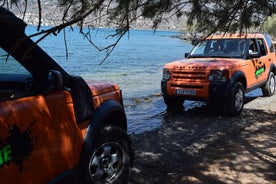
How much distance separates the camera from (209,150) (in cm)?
621

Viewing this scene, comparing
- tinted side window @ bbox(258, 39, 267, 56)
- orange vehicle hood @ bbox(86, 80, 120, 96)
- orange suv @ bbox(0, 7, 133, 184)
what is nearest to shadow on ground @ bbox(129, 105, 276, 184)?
orange suv @ bbox(0, 7, 133, 184)

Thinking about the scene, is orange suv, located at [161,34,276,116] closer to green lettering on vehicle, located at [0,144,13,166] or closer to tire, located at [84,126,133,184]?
tire, located at [84,126,133,184]

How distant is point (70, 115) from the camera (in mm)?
3422

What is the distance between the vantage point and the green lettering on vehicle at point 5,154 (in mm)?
2621

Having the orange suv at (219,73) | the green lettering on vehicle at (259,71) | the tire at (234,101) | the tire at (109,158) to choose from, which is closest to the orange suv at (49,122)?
the tire at (109,158)

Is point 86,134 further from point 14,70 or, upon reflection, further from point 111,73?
point 111,73

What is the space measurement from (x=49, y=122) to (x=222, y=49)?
7.77 metres

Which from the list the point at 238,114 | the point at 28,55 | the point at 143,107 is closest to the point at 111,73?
the point at 143,107

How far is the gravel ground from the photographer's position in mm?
4992

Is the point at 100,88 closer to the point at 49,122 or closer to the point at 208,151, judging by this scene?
the point at 49,122

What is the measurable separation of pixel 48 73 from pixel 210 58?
707 centimetres

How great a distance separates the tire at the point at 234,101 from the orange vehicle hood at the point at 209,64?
1.64 feet

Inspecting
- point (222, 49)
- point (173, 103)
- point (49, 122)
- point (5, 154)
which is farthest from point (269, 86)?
point (5, 154)

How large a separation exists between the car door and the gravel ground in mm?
1714
